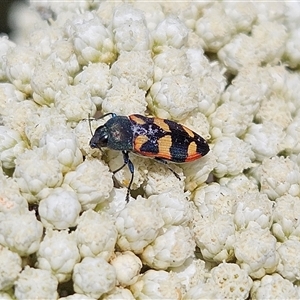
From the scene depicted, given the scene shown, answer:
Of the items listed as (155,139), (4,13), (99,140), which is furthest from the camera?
(4,13)

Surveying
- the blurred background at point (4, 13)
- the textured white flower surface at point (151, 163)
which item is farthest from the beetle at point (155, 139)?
the blurred background at point (4, 13)

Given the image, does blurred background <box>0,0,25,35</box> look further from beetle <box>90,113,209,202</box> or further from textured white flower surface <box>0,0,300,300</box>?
beetle <box>90,113,209,202</box>

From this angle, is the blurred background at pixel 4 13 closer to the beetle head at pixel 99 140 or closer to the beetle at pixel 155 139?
the beetle at pixel 155 139

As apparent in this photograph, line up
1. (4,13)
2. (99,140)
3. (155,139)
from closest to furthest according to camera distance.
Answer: (99,140) < (155,139) < (4,13)

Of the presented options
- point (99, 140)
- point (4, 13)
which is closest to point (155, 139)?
point (99, 140)

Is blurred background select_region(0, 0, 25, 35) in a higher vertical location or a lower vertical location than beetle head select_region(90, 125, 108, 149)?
lower

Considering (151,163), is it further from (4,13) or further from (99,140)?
(4,13)

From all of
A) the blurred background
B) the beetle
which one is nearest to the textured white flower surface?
the beetle
